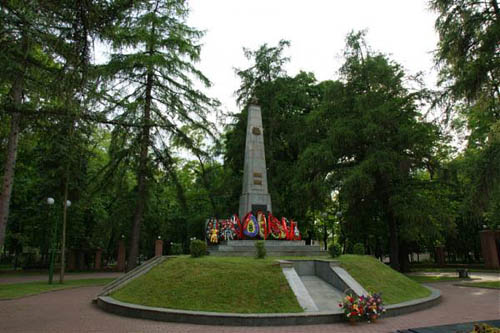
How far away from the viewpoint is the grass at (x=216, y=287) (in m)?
9.64

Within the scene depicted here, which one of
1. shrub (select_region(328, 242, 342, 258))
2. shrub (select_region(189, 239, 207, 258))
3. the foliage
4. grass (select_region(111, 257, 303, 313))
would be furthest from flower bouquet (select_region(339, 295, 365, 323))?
shrub (select_region(189, 239, 207, 258))

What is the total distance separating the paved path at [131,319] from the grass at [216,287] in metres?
0.95

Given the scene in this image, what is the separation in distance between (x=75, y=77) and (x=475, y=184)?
44.7ft

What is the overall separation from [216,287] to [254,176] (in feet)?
27.9

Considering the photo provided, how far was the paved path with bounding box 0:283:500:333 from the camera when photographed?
832 cm

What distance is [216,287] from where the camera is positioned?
10.5 m

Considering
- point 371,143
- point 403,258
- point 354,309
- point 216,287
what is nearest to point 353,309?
point 354,309

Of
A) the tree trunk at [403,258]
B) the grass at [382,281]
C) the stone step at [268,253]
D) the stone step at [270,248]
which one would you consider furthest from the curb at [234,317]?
the tree trunk at [403,258]

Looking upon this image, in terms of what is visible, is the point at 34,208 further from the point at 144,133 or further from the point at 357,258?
the point at 357,258

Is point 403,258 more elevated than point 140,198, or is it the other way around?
point 140,198

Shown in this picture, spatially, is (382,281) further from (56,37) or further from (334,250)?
(56,37)

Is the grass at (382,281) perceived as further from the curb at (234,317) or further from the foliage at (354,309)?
the foliage at (354,309)

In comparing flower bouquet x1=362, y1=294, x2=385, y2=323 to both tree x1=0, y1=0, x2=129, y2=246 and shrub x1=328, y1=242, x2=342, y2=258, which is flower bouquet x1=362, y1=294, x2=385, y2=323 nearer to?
shrub x1=328, y1=242, x2=342, y2=258

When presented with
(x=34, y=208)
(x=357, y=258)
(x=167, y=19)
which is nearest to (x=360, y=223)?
(x=357, y=258)
